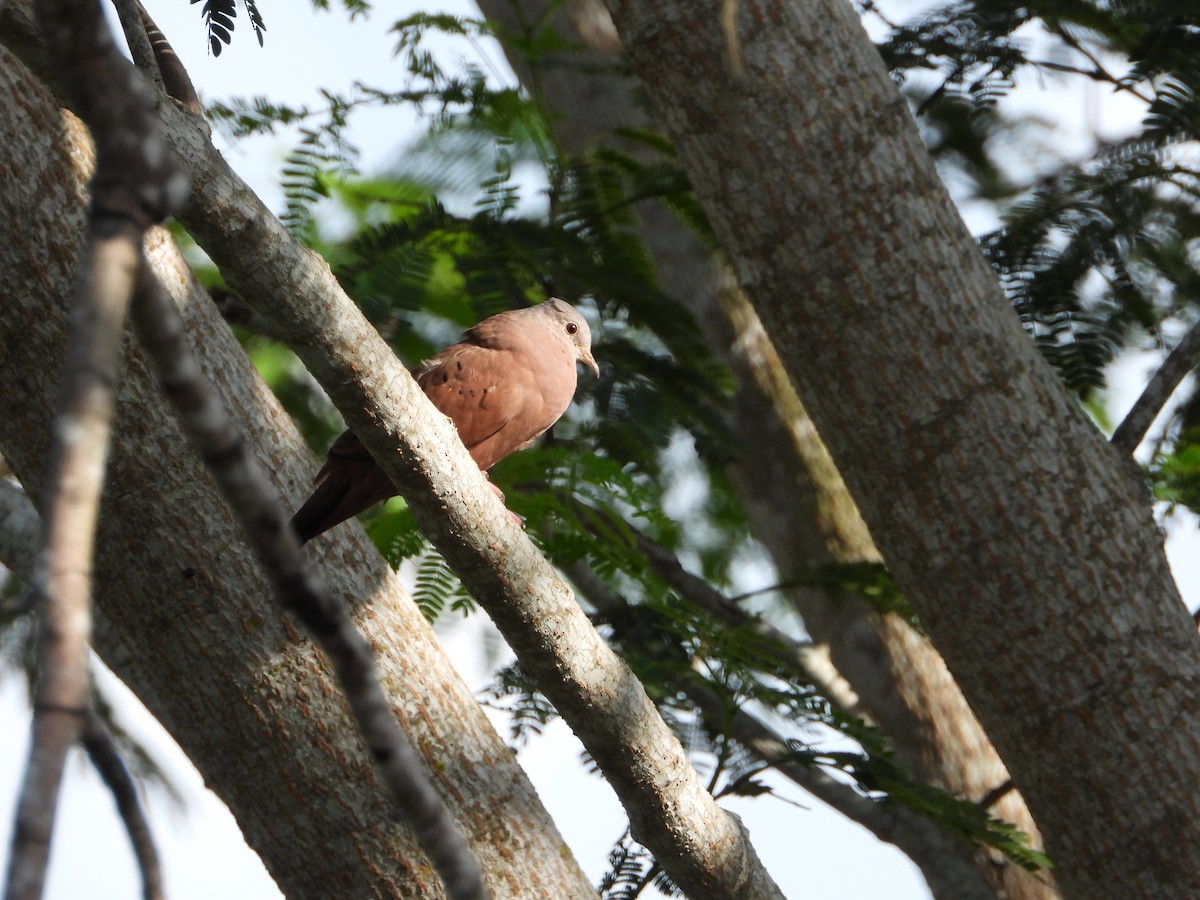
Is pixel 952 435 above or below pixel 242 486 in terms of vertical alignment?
above

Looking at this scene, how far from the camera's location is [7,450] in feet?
8.20

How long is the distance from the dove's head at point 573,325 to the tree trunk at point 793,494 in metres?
0.72

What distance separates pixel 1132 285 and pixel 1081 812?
1.83 meters

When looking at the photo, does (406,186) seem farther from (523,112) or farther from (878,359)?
(878,359)

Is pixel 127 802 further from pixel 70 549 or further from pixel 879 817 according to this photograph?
pixel 879 817

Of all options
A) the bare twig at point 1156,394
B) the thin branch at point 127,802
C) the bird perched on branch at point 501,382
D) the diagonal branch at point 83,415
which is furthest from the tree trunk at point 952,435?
the diagonal branch at point 83,415

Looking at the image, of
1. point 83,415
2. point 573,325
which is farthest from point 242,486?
point 573,325

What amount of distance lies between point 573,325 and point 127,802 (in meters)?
2.85

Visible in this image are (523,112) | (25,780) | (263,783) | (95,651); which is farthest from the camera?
(523,112)

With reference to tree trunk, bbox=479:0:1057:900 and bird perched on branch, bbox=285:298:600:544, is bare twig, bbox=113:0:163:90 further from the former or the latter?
tree trunk, bbox=479:0:1057:900

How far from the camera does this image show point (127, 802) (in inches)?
41.3

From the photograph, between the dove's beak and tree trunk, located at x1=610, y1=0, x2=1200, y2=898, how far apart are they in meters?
0.71

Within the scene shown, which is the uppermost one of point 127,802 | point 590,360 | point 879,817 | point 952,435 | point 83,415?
point 590,360

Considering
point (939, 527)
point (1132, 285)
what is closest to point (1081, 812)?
point (939, 527)
